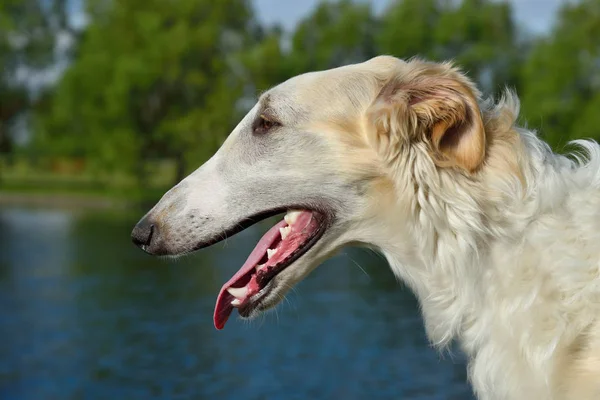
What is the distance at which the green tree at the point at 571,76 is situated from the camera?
43688 mm

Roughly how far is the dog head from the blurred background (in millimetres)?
696

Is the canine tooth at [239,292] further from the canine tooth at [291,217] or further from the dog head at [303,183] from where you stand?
the canine tooth at [291,217]

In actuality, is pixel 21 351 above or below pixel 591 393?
below

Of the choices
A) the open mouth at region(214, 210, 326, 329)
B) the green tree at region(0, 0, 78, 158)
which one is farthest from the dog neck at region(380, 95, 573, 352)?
the green tree at region(0, 0, 78, 158)

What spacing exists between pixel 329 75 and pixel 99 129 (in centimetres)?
4133

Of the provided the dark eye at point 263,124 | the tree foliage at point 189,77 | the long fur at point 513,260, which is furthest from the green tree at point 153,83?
the long fur at point 513,260

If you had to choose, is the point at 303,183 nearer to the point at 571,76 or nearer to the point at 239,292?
the point at 239,292

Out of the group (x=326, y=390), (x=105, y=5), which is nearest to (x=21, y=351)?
(x=326, y=390)

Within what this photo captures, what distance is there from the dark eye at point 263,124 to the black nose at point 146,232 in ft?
2.05

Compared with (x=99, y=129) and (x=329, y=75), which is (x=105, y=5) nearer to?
(x=99, y=129)

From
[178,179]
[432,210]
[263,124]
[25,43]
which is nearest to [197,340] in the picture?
[263,124]

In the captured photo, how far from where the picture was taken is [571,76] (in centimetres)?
4472

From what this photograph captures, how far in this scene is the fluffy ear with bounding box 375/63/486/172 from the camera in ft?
10.7

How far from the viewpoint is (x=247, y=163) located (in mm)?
3826
